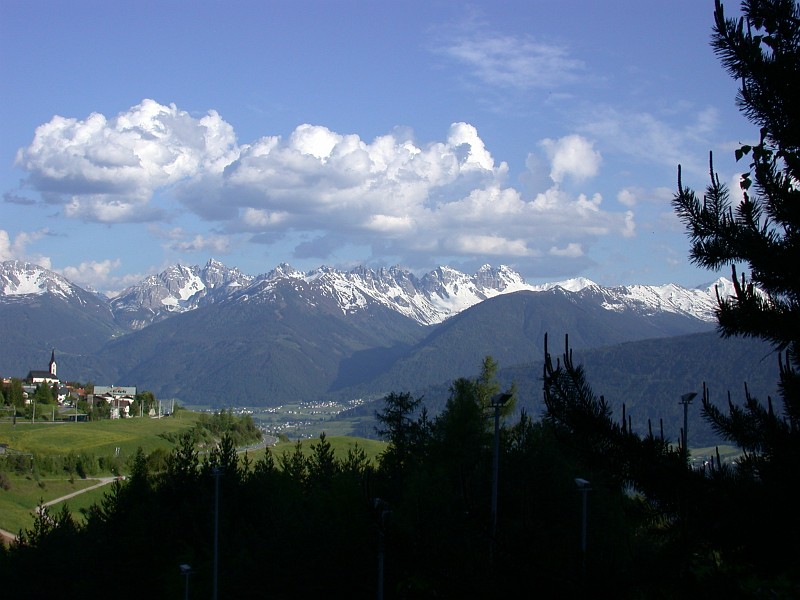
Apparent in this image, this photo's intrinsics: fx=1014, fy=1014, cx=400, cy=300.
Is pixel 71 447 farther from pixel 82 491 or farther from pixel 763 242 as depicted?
pixel 763 242

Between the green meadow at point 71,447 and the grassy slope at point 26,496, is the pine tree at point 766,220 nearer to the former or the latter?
the green meadow at point 71,447

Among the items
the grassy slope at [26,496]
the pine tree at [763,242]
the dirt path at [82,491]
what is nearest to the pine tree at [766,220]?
the pine tree at [763,242]

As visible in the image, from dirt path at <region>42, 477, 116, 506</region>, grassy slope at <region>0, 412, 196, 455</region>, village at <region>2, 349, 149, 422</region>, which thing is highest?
village at <region>2, 349, 149, 422</region>

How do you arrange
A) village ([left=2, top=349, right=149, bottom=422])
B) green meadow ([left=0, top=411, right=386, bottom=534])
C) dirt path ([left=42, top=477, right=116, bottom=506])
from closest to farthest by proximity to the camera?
green meadow ([left=0, top=411, right=386, bottom=534]) → dirt path ([left=42, top=477, right=116, bottom=506]) → village ([left=2, top=349, right=149, bottom=422])

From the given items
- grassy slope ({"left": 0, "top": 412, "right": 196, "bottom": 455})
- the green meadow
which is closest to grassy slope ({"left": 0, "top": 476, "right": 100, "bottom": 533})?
the green meadow

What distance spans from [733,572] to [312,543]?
20.0 meters

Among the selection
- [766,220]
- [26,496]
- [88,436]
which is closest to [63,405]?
[88,436]

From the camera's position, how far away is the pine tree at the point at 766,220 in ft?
32.2

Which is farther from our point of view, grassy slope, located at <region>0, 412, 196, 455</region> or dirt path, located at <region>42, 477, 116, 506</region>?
grassy slope, located at <region>0, 412, 196, 455</region>

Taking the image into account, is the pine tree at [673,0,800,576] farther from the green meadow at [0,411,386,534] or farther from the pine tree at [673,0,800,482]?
the green meadow at [0,411,386,534]

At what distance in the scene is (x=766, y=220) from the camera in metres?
10.2

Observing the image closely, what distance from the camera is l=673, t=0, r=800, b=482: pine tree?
32.2 feet

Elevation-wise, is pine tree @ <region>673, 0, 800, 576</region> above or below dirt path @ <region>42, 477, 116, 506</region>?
above

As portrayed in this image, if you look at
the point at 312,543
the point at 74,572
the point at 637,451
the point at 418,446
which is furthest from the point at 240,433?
the point at 637,451
